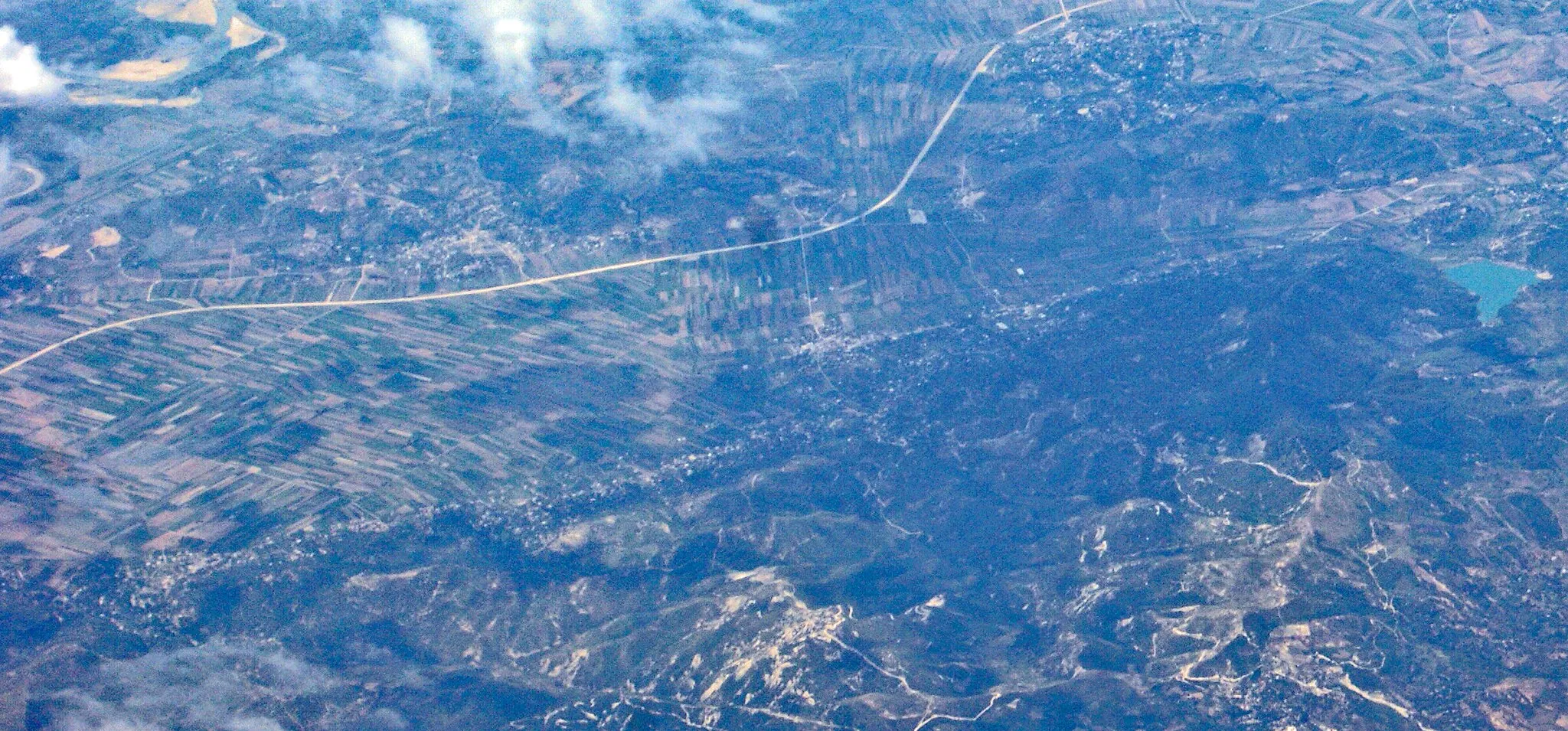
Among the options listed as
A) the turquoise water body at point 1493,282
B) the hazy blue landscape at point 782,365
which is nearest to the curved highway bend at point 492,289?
the hazy blue landscape at point 782,365

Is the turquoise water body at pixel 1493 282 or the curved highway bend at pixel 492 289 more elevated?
the curved highway bend at pixel 492 289

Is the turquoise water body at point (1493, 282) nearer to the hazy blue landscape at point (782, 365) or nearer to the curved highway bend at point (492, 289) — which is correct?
the hazy blue landscape at point (782, 365)

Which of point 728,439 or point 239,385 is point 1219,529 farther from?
point 239,385

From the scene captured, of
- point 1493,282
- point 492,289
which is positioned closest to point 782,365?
point 492,289

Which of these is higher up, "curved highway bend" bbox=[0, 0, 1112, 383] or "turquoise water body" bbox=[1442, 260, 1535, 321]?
"curved highway bend" bbox=[0, 0, 1112, 383]

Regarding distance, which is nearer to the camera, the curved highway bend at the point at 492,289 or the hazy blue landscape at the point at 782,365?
the hazy blue landscape at the point at 782,365

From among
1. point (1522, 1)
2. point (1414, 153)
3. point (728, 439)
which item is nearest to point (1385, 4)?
point (1522, 1)

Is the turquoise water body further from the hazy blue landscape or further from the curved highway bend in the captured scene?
the curved highway bend

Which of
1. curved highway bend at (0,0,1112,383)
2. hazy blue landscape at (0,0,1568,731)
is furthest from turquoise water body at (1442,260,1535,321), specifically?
curved highway bend at (0,0,1112,383)

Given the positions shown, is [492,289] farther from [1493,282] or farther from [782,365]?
[1493,282]
